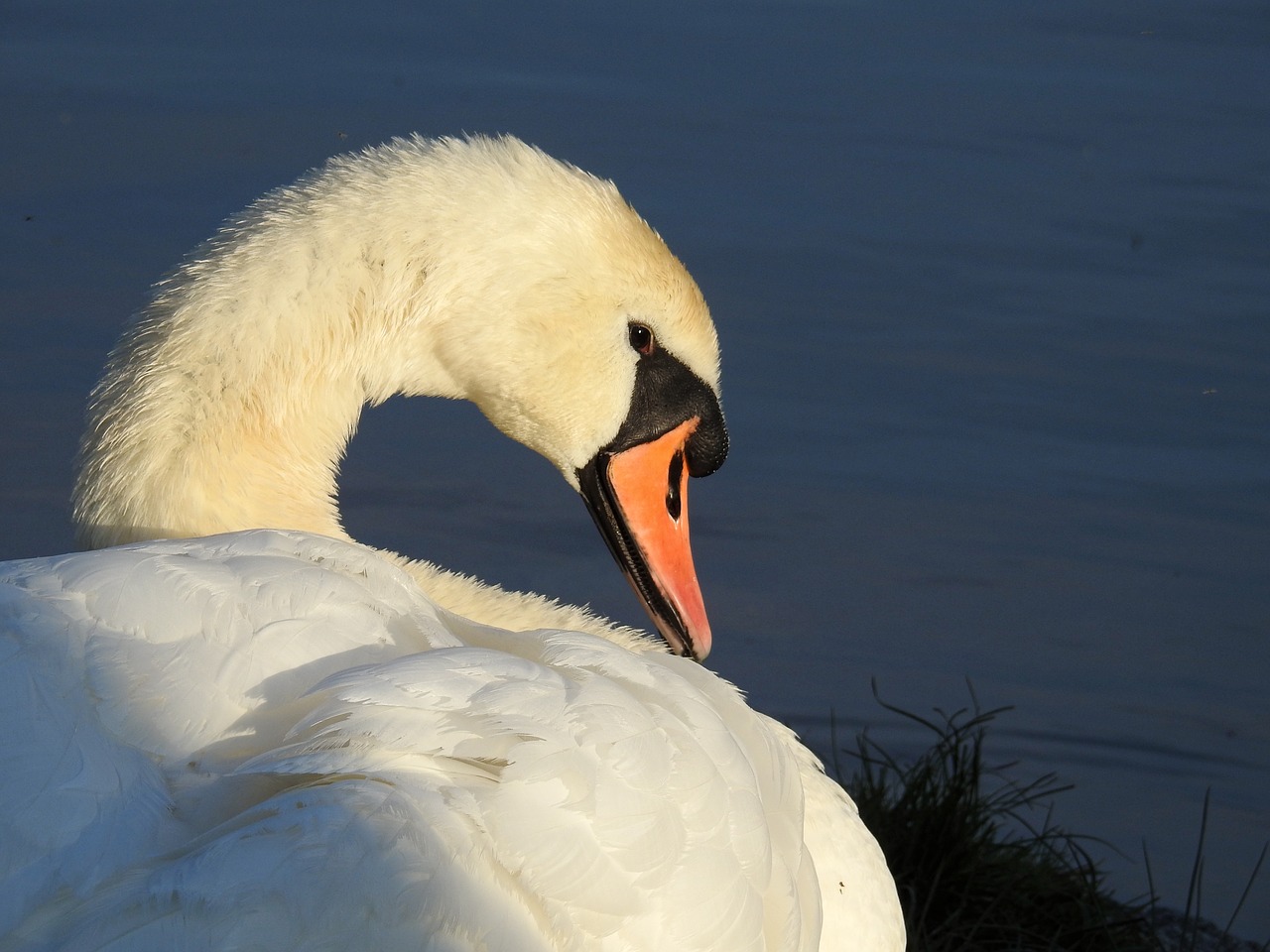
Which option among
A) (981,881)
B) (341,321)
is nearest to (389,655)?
(341,321)

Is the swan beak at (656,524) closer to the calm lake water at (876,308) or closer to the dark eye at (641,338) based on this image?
the dark eye at (641,338)

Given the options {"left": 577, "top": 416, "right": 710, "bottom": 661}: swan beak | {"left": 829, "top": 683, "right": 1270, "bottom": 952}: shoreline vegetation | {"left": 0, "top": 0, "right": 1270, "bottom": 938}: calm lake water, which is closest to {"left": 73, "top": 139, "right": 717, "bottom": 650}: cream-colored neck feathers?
{"left": 577, "top": 416, "right": 710, "bottom": 661}: swan beak

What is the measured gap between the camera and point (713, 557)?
5625mm

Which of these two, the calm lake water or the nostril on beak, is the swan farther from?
the calm lake water

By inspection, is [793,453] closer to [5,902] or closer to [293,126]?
[293,126]

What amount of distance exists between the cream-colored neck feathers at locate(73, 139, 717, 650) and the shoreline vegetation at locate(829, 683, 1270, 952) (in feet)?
3.84

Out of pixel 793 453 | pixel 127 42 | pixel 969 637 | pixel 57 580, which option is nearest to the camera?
pixel 57 580

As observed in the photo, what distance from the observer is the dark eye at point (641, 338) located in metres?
3.36

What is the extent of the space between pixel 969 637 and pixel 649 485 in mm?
2204

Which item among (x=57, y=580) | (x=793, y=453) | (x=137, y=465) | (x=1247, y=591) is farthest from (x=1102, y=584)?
(x=57, y=580)

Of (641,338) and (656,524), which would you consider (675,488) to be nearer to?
(656,524)

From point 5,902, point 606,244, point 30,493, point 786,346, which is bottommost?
point 30,493

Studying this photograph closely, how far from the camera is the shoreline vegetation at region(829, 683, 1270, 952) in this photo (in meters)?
3.82

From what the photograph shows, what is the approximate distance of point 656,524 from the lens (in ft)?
11.7
